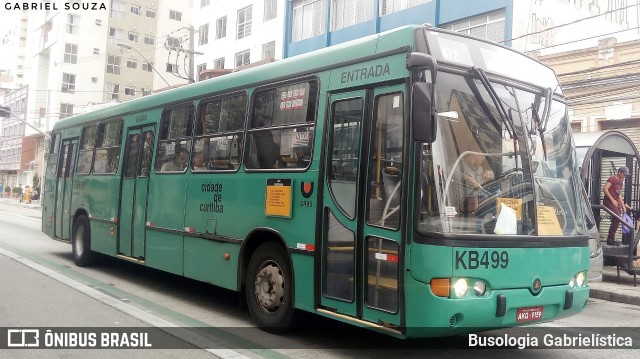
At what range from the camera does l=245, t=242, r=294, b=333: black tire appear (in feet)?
20.9

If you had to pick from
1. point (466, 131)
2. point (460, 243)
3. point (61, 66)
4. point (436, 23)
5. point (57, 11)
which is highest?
point (57, 11)

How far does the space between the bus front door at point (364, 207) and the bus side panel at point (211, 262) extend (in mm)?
1767

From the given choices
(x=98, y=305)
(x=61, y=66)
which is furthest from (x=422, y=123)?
(x=61, y=66)

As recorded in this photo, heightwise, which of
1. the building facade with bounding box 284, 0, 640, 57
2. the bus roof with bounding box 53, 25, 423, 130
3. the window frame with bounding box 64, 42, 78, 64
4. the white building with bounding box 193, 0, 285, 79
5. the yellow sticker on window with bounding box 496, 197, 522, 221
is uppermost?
the window frame with bounding box 64, 42, 78, 64

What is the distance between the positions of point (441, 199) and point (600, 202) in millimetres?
9097

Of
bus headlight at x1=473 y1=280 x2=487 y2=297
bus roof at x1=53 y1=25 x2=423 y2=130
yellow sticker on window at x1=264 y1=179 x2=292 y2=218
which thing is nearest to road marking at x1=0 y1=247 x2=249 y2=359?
yellow sticker on window at x1=264 y1=179 x2=292 y2=218

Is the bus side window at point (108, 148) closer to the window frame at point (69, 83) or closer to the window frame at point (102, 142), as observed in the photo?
the window frame at point (102, 142)

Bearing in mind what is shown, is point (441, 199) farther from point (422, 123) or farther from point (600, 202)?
point (600, 202)

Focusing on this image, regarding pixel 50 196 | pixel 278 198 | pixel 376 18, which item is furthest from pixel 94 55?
pixel 278 198

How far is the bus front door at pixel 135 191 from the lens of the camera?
943 cm

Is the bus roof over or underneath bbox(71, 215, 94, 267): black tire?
over

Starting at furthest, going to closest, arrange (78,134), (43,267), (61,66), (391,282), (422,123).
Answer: (61,66)
(78,134)
(43,267)
(391,282)
(422,123)

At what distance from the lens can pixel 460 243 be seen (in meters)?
4.84

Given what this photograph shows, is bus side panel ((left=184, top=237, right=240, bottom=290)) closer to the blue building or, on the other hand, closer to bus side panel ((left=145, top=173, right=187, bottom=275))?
bus side panel ((left=145, top=173, right=187, bottom=275))
